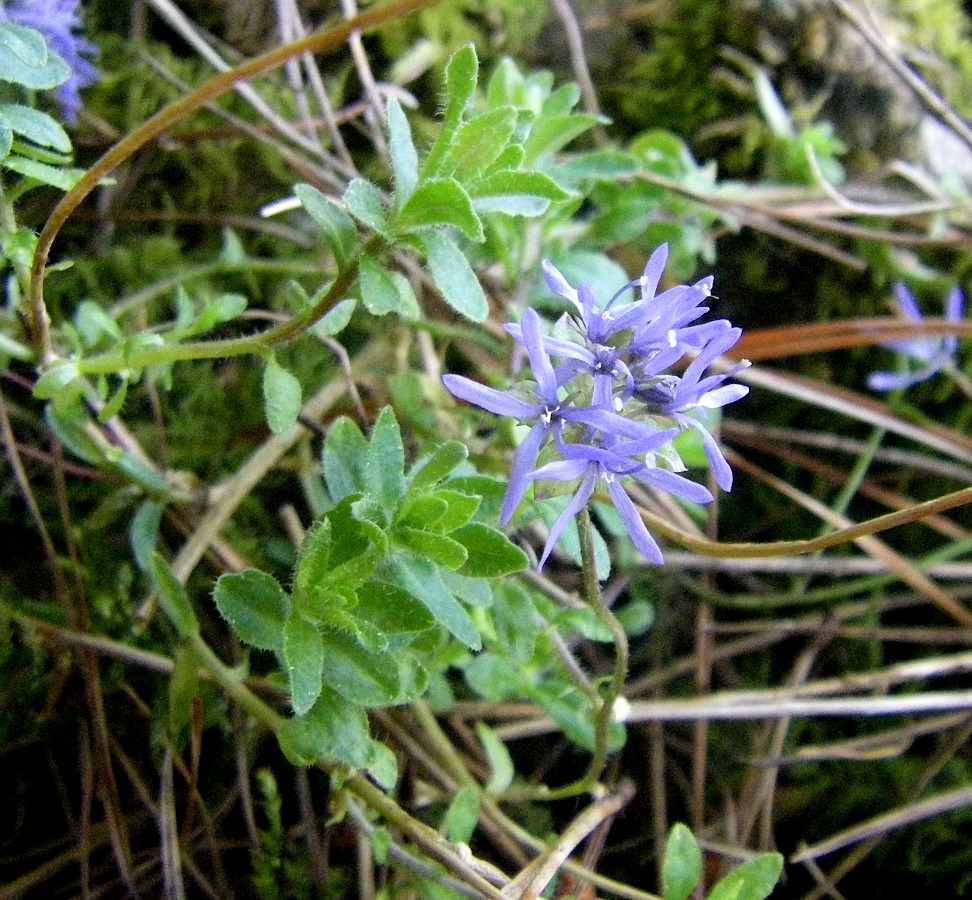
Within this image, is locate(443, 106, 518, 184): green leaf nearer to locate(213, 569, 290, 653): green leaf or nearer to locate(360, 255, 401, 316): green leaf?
locate(360, 255, 401, 316): green leaf

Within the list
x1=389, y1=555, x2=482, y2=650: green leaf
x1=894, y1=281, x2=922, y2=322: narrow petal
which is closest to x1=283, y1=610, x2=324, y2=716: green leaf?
x1=389, y1=555, x2=482, y2=650: green leaf

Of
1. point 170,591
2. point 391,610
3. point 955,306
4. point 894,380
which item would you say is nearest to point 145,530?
point 170,591

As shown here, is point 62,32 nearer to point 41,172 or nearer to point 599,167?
point 41,172

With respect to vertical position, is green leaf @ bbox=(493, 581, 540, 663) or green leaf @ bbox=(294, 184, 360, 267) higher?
green leaf @ bbox=(294, 184, 360, 267)

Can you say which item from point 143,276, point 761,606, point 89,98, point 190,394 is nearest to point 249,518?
point 190,394

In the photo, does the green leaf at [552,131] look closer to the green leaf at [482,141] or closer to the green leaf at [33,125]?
the green leaf at [482,141]

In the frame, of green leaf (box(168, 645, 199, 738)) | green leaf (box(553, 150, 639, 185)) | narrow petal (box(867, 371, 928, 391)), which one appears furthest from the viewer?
narrow petal (box(867, 371, 928, 391))

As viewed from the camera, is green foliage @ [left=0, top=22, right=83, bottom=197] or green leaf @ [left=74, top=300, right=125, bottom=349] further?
green leaf @ [left=74, top=300, right=125, bottom=349]
